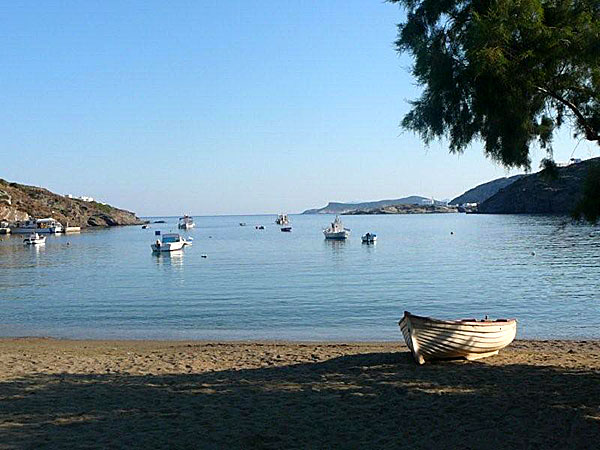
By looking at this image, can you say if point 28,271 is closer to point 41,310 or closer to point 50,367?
point 41,310

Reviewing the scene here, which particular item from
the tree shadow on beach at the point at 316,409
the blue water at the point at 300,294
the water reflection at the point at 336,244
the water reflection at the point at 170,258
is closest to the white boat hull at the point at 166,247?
the water reflection at the point at 170,258

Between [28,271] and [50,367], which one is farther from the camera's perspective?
[28,271]

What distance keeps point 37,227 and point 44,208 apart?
92.6ft

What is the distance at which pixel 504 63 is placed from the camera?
8727 millimetres

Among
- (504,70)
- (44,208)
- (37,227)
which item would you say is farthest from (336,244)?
(44,208)

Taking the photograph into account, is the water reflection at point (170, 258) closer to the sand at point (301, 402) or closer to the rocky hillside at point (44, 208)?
the sand at point (301, 402)

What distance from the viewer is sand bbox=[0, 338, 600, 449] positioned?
348 inches

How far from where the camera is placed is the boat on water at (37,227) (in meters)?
134

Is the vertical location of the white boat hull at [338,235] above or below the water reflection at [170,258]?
above

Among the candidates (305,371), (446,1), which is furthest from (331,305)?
(446,1)

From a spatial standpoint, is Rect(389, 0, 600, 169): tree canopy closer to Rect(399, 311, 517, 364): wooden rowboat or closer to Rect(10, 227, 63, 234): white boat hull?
Rect(399, 311, 517, 364): wooden rowboat

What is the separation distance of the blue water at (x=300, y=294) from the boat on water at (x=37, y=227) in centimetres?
7491

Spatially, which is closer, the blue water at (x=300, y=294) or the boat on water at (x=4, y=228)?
the blue water at (x=300, y=294)

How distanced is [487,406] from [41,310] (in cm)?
Result: 2662
